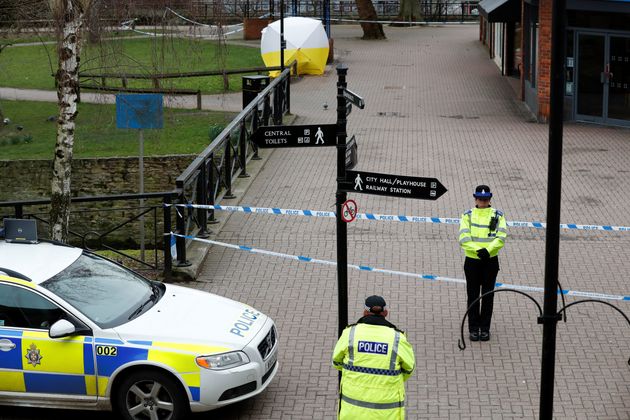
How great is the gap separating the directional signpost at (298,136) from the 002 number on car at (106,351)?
2.24 m

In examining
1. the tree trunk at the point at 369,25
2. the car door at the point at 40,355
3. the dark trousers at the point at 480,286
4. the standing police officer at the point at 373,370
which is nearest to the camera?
the standing police officer at the point at 373,370

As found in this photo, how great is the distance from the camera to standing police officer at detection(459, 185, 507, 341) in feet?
35.2

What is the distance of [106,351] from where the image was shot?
890cm

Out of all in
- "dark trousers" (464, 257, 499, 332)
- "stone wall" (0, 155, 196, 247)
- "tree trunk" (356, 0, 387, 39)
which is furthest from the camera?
"tree trunk" (356, 0, 387, 39)

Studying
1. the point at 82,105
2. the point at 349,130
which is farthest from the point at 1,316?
the point at 82,105

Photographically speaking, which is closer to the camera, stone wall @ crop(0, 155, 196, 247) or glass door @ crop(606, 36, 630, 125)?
stone wall @ crop(0, 155, 196, 247)

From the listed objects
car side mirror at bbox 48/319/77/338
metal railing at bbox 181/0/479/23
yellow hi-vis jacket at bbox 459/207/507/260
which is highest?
metal railing at bbox 181/0/479/23

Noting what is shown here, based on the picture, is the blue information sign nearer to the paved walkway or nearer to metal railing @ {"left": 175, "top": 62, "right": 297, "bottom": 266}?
metal railing @ {"left": 175, "top": 62, "right": 297, "bottom": 266}

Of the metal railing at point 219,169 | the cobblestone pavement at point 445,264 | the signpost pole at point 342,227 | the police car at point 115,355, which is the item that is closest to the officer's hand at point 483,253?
the cobblestone pavement at point 445,264

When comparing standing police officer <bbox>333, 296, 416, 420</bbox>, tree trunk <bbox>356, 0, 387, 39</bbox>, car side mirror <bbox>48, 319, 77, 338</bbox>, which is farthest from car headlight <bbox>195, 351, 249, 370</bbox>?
tree trunk <bbox>356, 0, 387, 39</bbox>

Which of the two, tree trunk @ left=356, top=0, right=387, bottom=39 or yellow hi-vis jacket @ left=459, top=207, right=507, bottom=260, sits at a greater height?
tree trunk @ left=356, top=0, right=387, bottom=39

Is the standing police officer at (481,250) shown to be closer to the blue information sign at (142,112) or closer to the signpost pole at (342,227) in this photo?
the signpost pole at (342,227)

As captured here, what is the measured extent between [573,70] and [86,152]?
11900 millimetres

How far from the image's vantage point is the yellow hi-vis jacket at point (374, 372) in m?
7.45
